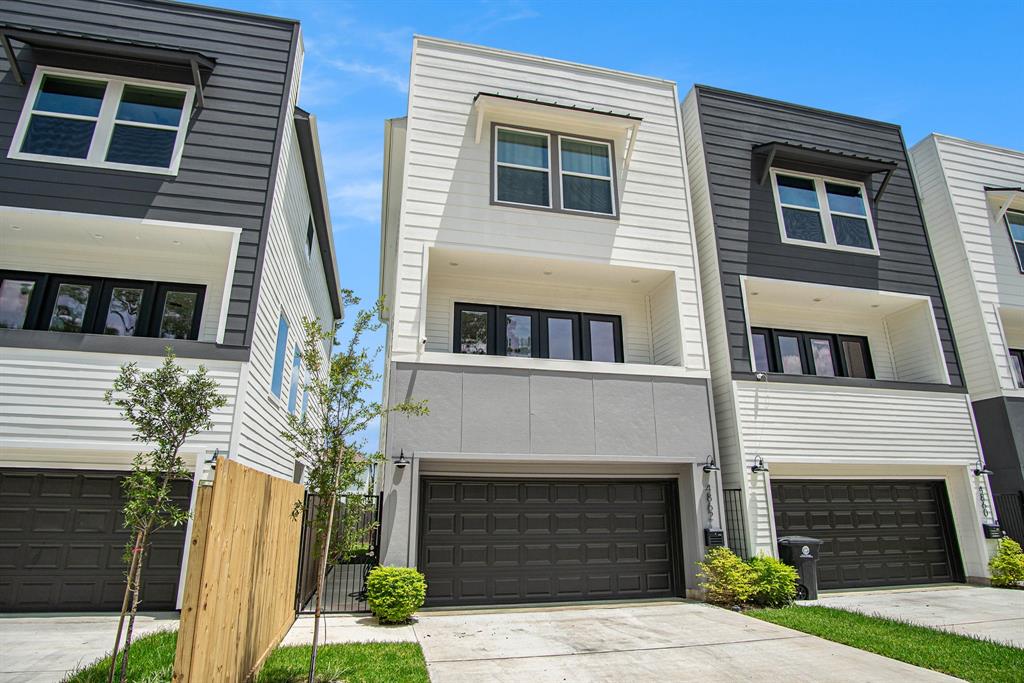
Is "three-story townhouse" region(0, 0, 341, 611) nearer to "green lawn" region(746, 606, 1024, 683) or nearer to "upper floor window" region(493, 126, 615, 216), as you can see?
"upper floor window" region(493, 126, 615, 216)

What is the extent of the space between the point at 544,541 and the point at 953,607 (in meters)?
6.67

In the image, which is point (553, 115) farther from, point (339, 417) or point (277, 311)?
point (339, 417)

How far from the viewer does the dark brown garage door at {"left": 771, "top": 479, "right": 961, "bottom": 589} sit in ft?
37.0

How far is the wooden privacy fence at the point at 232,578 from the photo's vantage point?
3627 mm

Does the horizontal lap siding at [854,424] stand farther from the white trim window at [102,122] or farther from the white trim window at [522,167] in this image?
the white trim window at [102,122]

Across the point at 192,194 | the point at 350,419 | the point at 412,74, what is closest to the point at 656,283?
the point at 412,74

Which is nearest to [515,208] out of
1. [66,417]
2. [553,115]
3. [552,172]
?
[552,172]

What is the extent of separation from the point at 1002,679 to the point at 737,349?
6608 mm

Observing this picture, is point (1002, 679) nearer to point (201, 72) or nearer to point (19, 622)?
point (19, 622)

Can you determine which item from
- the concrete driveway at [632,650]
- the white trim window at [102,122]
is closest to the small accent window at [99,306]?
the white trim window at [102,122]

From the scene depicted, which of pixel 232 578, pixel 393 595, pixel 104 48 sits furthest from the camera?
pixel 104 48

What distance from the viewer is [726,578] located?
365 inches

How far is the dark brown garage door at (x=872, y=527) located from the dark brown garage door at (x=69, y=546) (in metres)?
10.9

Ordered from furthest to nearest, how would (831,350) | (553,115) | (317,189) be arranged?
(317,189), (831,350), (553,115)
